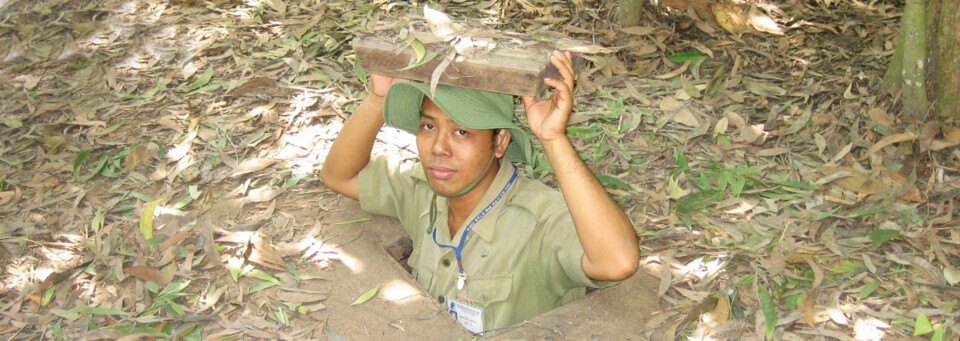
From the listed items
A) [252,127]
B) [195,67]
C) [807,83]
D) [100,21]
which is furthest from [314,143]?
[807,83]

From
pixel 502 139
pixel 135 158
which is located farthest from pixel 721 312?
pixel 135 158

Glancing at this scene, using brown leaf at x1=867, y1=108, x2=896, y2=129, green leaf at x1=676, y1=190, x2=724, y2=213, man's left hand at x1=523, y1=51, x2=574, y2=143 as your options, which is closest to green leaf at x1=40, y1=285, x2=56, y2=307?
man's left hand at x1=523, y1=51, x2=574, y2=143

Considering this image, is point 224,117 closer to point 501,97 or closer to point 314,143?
point 314,143

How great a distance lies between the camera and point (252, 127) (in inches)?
188

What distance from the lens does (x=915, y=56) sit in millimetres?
4273

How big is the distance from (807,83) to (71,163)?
432 cm

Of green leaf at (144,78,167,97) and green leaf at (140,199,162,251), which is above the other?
green leaf at (140,199,162,251)

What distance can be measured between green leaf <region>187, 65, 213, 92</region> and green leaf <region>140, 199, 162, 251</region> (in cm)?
138

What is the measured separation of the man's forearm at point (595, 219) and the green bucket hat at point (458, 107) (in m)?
0.27

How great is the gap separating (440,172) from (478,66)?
58 cm

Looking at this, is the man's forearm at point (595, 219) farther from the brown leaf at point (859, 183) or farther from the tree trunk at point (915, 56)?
the tree trunk at point (915, 56)

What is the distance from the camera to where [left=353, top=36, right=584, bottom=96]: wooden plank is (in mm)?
2818

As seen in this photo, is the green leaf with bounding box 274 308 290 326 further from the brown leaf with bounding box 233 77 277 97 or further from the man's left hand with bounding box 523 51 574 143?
the brown leaf with bounding box 233 77 277 97

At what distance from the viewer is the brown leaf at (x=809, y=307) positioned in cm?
318
